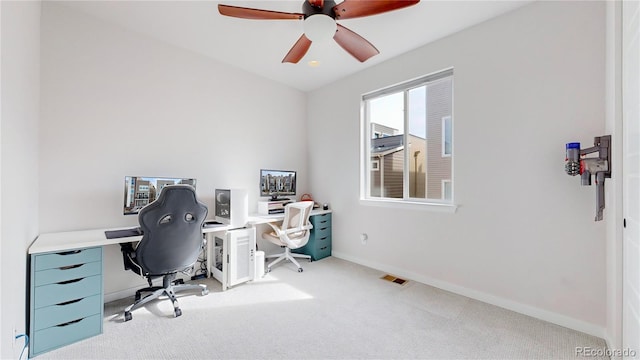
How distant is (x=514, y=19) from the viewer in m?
2.22

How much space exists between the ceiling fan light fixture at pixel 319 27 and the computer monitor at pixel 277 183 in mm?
1996

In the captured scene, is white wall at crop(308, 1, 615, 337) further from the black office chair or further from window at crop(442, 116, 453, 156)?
the black office chair

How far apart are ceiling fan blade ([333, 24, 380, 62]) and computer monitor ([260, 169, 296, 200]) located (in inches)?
75.8

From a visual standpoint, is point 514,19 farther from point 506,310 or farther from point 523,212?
Result: point 506,310

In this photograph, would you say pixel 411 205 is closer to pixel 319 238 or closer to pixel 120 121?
pixel 319 238

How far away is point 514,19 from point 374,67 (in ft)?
4.85

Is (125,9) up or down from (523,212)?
up

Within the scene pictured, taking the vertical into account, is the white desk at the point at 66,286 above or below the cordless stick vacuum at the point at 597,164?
below

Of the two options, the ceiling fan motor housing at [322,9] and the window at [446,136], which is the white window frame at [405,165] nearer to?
the window at [446,136]

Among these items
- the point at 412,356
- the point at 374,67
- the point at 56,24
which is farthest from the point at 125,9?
the point at 412,356

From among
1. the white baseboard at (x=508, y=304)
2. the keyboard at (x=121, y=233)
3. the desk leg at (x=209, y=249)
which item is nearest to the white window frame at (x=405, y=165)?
the white baseboard at (x=508, y=304)

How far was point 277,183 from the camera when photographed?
3654mm

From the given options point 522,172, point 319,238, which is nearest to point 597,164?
point 522,172

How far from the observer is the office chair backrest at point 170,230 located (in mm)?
2043
